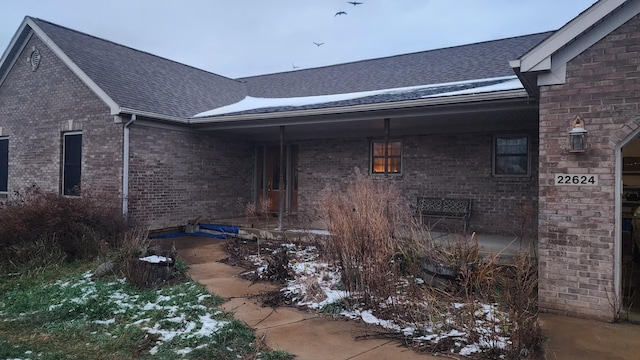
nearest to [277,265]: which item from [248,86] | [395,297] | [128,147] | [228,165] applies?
[395,297]

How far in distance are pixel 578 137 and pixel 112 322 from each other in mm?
5518

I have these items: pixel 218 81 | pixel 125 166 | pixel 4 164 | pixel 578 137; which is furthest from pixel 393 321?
pixel 4 164

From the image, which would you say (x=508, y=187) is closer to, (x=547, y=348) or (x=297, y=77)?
(x=547, y=348)

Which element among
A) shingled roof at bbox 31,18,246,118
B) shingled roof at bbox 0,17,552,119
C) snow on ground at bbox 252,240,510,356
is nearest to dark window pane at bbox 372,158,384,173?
shingled roof at bbox 0,17,552,119

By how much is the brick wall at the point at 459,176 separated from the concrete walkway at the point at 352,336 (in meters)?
4.50

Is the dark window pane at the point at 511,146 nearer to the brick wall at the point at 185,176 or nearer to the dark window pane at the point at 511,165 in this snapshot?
the dark window pane at the point at 511,165

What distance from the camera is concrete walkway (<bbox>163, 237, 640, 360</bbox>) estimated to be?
3.72 meters

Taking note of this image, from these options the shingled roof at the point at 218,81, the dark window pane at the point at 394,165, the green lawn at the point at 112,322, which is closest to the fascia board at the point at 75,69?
the shingled roof at the point at 218,81

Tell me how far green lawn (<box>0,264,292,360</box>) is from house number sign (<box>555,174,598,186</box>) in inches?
145

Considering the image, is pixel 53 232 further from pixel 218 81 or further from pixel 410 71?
pixel 410 71

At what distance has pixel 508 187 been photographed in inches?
372

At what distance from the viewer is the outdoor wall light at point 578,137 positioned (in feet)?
15.4

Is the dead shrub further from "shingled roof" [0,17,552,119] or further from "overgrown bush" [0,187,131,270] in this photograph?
"overgrown bush" [0,187,131,270]

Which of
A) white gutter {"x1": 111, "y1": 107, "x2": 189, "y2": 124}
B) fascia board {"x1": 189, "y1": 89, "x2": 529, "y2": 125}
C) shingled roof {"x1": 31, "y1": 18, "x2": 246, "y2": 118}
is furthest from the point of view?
shingled roof {"x1": 31, "y1": 18, "x2": 246, "y2": 118}
